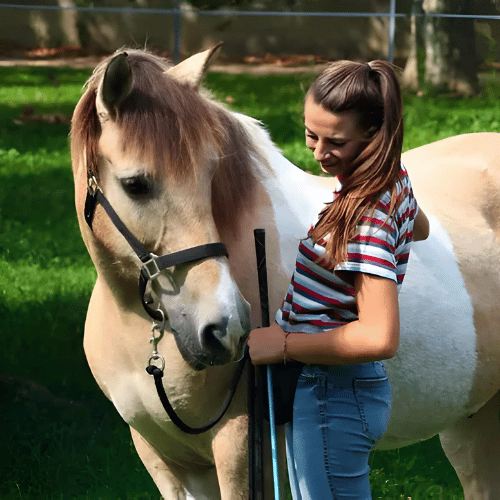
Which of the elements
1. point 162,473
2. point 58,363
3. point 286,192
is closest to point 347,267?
Answer: point 286,192

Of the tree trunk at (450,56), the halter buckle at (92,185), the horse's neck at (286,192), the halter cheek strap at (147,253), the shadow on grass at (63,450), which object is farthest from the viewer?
the tree trunk at (450,56)

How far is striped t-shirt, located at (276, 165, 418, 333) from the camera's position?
6.17 feet

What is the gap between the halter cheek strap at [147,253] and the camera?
2088mm

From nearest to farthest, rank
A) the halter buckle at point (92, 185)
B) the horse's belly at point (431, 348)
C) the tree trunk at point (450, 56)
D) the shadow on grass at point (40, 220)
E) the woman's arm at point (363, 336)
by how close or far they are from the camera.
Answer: the woman's arm at point (363, 336) → the halter buckle at point (92, 185) → the horse's belly at point (431, 348) → the shadow on grass at point (40, 220) → the tree trunk at point (450, 56)

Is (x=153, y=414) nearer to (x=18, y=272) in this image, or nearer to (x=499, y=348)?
(x=499, y=348)

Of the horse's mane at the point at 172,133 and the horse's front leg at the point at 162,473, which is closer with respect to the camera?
the horse's mane at the point at 172,133

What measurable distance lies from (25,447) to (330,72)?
9.03 ft

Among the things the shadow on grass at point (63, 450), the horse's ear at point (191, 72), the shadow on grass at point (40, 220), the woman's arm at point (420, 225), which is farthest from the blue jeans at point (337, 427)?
the shadow on grass at point (40, 220)

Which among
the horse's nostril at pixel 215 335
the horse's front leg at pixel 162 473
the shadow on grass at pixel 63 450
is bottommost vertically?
the shadow on grass at pixel 63 450

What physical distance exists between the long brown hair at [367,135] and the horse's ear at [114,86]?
0.52 metres

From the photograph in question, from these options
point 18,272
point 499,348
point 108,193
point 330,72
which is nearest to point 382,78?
point 330,72

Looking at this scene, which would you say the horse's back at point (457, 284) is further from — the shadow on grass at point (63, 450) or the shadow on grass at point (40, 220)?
the shadow on grass at point (40, 220)

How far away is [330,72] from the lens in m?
1.99

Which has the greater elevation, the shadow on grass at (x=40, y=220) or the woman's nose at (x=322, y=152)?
the woman's nose at (x=322, y=152)
